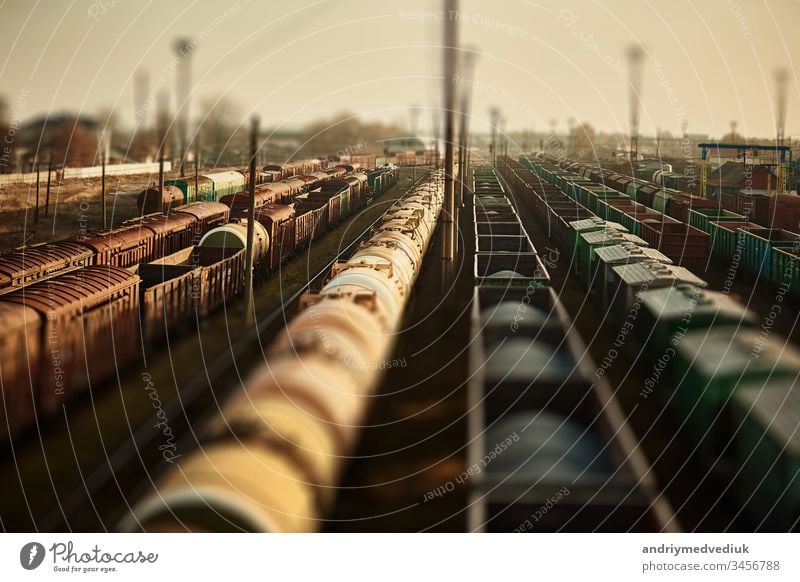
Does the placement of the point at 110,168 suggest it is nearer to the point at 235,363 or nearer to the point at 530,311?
the point at 235,363

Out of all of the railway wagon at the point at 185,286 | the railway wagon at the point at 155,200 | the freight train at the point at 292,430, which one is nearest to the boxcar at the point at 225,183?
the railway wagon at the point at 155,200

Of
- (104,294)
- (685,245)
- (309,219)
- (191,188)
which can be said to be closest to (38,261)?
(104,294)

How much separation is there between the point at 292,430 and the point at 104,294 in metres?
8.85

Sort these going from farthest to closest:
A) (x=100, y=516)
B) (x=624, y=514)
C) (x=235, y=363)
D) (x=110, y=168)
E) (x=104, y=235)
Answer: (x=110, y=168) → (x=104, y=235) → (x=235, y=363) → (x=100, y=516) → (x=624, y=514)

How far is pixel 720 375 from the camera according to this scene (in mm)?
11906

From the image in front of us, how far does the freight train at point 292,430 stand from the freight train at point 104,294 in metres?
4.76

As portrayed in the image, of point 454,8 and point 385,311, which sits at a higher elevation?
point 454,8

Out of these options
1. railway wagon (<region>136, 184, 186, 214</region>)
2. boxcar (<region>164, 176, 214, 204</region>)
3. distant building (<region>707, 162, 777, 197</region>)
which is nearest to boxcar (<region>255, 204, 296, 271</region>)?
railway wagon (<region>136, 184, 186, 214</region>)

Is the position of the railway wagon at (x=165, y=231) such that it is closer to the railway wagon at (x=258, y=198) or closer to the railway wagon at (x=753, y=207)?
the railway wagon at (x=258, y=198)

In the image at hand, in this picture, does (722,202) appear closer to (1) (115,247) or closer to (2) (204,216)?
(2) (204,216)

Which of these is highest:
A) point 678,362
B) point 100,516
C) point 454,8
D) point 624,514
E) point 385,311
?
point 454,8

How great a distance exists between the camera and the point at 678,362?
13.9m

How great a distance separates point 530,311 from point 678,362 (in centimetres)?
366

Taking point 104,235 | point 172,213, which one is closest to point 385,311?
point 104,235
